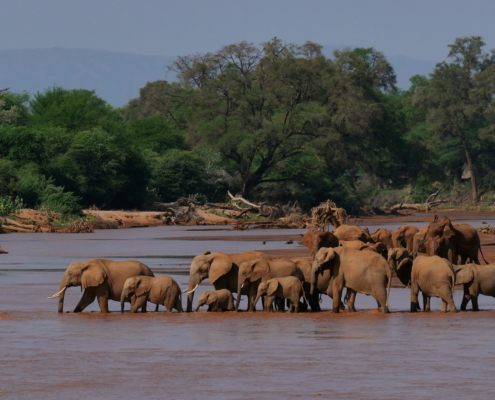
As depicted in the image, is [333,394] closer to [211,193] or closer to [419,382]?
[419,382]

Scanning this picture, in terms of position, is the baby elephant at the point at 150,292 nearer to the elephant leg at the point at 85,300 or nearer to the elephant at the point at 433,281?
the elephant leg at the point at 85,300

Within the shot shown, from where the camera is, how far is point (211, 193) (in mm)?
70312

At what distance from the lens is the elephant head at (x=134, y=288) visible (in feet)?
48.8

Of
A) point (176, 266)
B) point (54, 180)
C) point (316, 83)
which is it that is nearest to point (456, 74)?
point (316, 83)

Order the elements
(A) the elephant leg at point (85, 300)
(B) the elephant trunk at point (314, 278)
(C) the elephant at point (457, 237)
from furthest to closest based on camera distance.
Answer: (C) the elephant at point (457, 237) → (B) the elephant trunk at point (314, 278) → (A) the elephant leg at point (85, 300)

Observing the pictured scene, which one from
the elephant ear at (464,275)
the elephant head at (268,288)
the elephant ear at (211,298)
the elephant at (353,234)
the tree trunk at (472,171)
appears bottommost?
the elephant ear at (211,298)

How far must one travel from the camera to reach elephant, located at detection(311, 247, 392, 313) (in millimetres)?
15164

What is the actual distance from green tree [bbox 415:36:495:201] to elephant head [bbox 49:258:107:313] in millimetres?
78017

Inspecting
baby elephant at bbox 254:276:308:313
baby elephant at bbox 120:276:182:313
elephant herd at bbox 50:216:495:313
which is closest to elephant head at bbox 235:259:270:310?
elephant herd at bbox 50:216:495:313

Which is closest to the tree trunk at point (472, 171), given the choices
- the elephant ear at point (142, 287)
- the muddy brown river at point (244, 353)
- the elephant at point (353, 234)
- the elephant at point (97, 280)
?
the elephant at point (353, 234)

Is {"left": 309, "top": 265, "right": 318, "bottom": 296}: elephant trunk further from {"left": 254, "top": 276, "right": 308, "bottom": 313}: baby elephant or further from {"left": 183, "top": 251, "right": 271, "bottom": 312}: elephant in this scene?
{"left": 183, "top": 251, "right": 271, "bottom": 312}: elephant

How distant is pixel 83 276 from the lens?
1507 centimetres

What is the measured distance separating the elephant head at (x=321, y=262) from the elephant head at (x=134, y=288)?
2844 mm

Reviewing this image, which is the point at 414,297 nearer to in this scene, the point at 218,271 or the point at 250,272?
the point at 250,272
